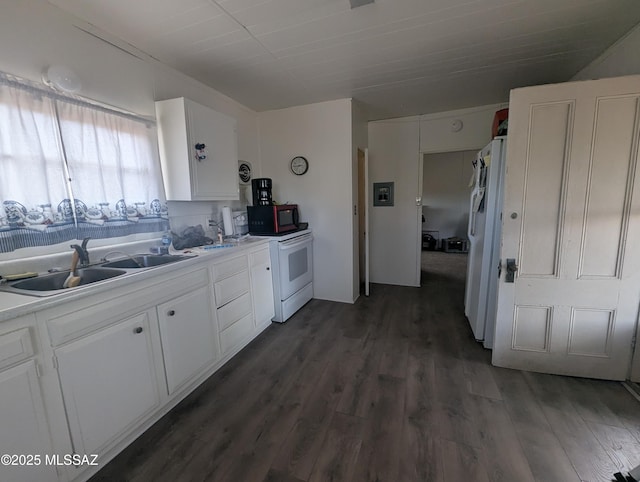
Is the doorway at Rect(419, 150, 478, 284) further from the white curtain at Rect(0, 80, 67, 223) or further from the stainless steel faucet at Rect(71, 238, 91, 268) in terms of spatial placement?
the white curtain at Rect(0, 80, 67, 223)

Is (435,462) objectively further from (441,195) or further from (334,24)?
(441,195)

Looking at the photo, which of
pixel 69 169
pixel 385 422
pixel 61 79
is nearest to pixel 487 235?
pixel 385 422

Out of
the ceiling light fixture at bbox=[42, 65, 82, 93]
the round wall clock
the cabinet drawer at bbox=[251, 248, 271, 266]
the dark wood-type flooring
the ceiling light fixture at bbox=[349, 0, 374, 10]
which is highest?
the ceiling light fixture at bbox=[349, 0, 374, 10]

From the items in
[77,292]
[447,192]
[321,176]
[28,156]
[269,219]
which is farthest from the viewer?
[447,192]

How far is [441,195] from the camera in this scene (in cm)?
684

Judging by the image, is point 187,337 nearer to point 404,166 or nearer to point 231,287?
point 231,287

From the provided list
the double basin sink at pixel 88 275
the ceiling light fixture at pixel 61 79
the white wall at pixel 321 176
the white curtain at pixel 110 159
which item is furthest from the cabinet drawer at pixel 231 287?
the ceiling light fixture at pixel 61 79

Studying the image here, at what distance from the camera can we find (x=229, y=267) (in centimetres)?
226

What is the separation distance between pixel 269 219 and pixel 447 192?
545 cm

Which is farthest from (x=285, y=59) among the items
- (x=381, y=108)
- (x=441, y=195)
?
(x=441, y=195)

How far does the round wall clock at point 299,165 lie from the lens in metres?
3.39

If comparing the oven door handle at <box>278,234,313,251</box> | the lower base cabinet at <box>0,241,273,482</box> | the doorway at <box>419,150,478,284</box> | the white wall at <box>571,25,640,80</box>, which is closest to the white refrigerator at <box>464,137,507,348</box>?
the white wall at <box>571,25,640,80</box>

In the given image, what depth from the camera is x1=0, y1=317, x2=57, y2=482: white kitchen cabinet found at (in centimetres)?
103

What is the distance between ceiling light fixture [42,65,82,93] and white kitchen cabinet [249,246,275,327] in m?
1.62
